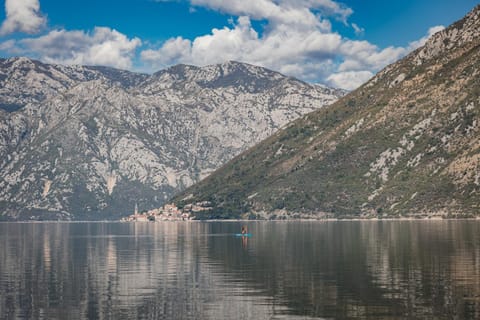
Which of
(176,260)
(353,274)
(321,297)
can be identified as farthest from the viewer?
(176,260)

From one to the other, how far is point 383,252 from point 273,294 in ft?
213

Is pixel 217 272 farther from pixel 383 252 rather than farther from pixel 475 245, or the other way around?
pixel 475 245

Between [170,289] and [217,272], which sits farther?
[217,272]

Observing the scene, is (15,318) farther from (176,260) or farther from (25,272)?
(176,260)

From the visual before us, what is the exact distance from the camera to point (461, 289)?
98.8m

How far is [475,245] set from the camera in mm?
168625

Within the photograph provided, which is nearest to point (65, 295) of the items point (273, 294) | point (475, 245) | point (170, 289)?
point (170, 289)

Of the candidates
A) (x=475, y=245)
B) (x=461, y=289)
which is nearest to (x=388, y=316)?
(x=461, y=289)

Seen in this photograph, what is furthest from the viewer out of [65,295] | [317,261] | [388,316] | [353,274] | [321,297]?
[317,261]

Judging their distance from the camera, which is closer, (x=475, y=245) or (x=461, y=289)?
(x=461, y=289)

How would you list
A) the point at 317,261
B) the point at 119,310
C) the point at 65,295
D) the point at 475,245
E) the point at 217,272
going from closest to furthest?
the point at 119,310 → the point at 65,295 → the point at 217,272 → the point at 317,261 → the point at 475,245

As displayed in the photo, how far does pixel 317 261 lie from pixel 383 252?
23.0 meters

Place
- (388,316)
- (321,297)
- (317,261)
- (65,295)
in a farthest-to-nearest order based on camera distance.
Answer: (317,261) → (65,295) → (321,297) → (388,316)

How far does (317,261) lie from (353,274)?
2437 cm
